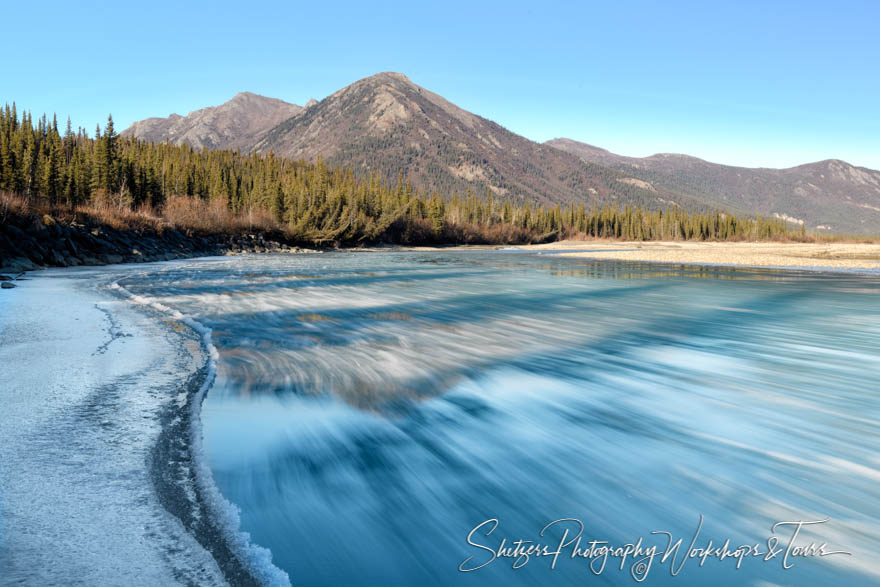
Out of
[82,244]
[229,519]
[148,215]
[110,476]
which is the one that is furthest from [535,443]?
[148,215]

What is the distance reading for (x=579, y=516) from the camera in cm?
389

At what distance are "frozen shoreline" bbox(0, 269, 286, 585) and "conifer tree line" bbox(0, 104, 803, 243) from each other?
3877cm

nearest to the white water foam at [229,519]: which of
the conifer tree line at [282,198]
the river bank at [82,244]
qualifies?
the river bank at [82,244]

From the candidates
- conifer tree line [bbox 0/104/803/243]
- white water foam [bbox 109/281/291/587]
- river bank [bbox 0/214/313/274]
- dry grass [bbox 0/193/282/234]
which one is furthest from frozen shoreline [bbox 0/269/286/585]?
conifer tree line [bbox 0/104/803/243]

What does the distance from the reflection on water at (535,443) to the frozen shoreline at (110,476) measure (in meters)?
0.28

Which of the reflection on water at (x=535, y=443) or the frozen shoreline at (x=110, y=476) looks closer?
the frozen shoreline at (x=110, y=476)

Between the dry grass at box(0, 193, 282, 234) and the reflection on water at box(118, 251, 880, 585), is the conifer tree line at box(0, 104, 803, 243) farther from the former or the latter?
the reflection on water at box(118, 251, 880, 585)

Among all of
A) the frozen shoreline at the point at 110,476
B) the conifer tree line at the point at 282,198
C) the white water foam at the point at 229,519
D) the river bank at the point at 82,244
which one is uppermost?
the conifer tree line at the point at 282,198

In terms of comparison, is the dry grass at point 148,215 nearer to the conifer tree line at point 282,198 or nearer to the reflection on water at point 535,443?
the conifer tree line at point 282,198

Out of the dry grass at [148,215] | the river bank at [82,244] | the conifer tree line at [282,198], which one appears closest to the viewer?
the river bank at [82,244]

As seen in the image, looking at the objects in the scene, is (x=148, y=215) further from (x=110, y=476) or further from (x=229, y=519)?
(x=229, y=519)

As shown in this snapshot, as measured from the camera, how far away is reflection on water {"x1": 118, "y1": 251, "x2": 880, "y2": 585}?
345cm

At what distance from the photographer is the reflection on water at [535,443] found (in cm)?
345

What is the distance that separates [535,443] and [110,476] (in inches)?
140
